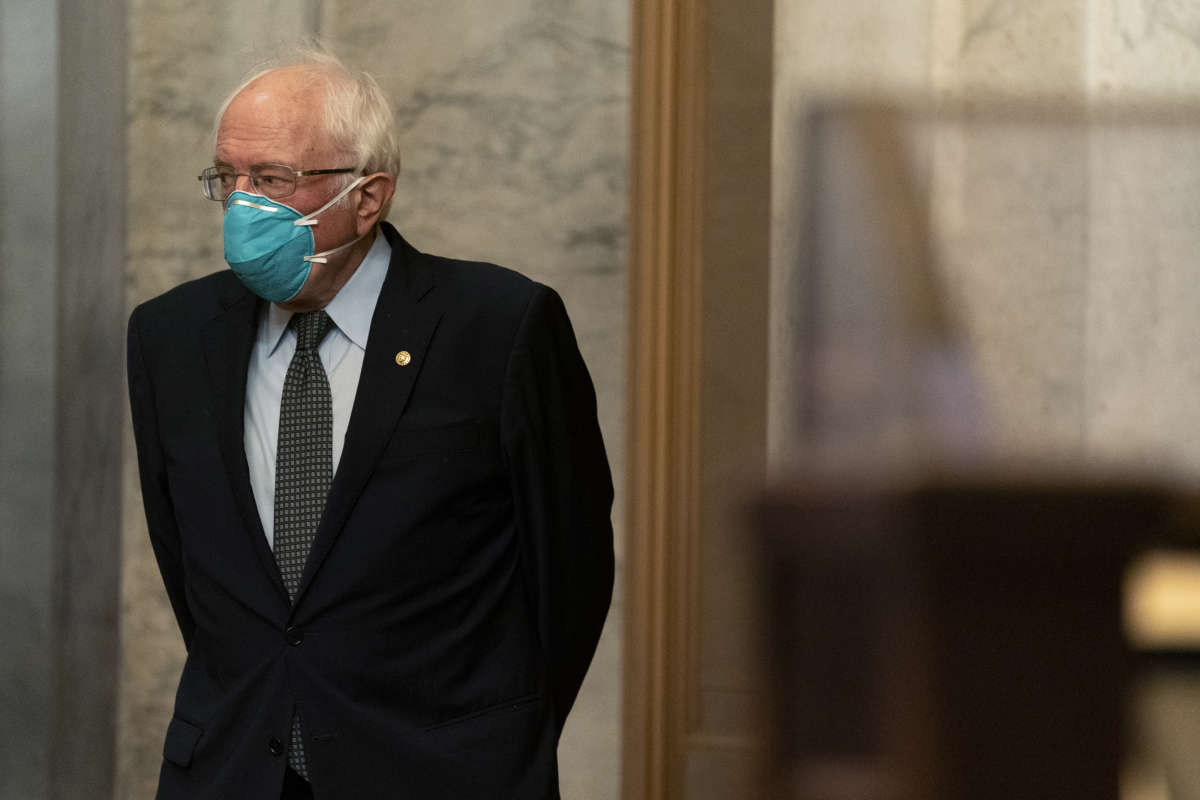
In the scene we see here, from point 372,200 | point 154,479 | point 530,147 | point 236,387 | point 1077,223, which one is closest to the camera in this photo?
point 1077,223

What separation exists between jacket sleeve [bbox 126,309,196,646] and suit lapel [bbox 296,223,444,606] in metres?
0.42

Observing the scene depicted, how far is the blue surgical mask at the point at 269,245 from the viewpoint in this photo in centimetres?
240

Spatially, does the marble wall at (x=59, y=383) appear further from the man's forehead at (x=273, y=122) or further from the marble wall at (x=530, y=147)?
the man's forehead at (x=273, y=122)

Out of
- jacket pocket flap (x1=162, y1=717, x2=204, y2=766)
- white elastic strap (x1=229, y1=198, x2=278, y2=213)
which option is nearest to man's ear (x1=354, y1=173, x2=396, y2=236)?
white elastic strap (x1=229, y1=198, x2=278, y2=213)

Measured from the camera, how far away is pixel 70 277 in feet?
13.4

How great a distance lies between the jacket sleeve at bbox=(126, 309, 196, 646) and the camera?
261 cm

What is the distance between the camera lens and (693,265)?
6.02 feet

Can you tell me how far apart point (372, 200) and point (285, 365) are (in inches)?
11.6

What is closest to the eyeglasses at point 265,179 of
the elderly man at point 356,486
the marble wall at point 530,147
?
the elderly man at point 356,486

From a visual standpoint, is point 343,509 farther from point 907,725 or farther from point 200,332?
point 907,725

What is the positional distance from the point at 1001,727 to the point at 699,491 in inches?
25.5

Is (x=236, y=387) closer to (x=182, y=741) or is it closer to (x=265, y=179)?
(x=265, y=179)

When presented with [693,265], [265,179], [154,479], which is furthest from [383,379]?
[693,265]

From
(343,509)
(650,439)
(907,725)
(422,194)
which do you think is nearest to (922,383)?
(907,725)
